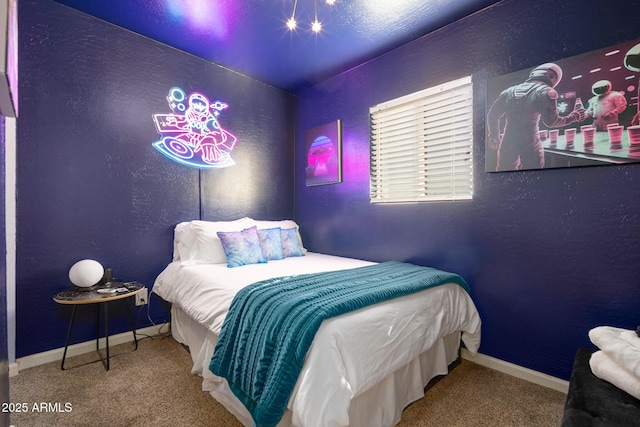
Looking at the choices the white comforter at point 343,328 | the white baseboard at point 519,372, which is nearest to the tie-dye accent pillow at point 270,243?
the white comforter at point 343,328

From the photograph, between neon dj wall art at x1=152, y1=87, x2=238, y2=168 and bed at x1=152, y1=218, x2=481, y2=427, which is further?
neon dj wall art at x1=152, y1=87, x2=238, y2=168

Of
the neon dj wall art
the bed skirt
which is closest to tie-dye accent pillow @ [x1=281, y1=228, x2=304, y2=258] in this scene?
the neon dj wall art

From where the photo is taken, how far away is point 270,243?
2.80 metres

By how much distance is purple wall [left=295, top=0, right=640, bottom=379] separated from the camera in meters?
1.67

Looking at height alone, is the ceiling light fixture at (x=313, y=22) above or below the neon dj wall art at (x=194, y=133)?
above

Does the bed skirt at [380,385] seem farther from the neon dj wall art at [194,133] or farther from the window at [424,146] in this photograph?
the neon dj wall art at [194,133]

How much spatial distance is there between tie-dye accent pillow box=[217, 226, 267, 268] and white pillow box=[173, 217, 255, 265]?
9 cm

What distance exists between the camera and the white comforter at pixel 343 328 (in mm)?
1143

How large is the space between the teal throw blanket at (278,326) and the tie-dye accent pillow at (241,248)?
75 cm

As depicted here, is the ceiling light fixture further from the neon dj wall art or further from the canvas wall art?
the neon dj wall art

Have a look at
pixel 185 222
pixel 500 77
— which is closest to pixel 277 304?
pixel 185 222

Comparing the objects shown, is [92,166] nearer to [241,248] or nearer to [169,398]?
[241,248]

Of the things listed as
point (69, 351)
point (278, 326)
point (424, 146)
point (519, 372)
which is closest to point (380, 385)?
point (278, 326)

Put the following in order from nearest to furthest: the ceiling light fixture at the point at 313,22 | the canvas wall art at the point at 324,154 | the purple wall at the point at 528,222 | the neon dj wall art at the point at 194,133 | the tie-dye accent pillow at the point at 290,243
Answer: the purple wall at the point at 528,222, the ceiling light fixture at the point at 313,22, the neon dj wall art at the point at 194,133, the tie-dye accent pillow at the point at 290,243, the canvas wall art at the point at 324,154
